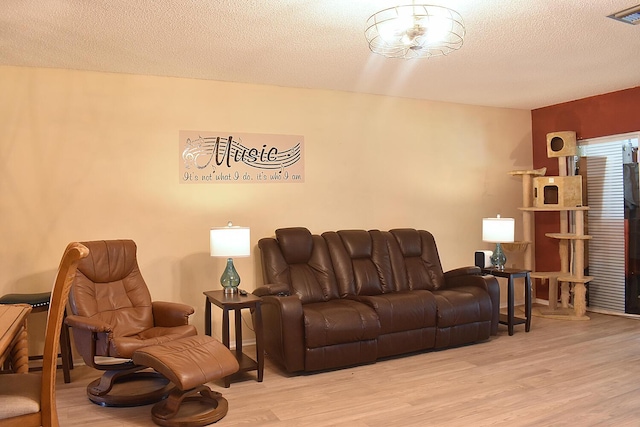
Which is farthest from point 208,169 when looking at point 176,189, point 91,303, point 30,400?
point 30,400

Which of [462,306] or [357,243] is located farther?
[357,243]

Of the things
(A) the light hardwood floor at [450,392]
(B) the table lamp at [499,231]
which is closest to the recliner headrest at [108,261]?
(A) the light hardwood floor at [450,392]

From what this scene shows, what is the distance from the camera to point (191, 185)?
4.69 meters

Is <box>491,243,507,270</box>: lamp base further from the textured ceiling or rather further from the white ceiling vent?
the white ceiling vent

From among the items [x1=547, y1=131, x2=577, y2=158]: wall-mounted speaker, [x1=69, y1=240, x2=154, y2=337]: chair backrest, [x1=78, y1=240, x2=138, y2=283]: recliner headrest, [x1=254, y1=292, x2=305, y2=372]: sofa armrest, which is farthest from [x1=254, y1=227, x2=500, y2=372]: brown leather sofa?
[x1=547, y1=131, x2=577, y2=158]: wall-mounted speaker

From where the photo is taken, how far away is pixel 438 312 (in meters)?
4.41

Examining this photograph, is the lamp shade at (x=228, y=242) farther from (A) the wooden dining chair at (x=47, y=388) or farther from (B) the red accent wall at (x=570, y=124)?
(B) the red accent wall at (x=570, y=124)

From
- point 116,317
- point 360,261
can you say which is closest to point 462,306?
point 360,261

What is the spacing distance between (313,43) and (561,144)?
135 inches

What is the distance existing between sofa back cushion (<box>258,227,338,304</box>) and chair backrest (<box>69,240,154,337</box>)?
1.07m

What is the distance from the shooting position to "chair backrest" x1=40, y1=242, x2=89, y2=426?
1.94 meters

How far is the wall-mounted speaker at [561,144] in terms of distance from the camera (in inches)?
226

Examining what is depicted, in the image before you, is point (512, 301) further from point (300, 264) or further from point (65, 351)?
point (65, 351)

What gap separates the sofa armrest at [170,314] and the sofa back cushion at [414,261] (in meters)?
2.08
